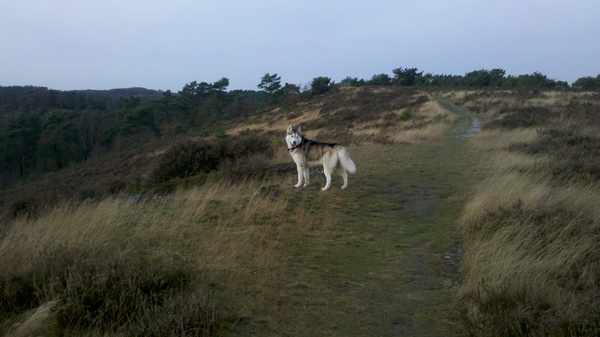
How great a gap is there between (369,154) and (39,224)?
1074 cm

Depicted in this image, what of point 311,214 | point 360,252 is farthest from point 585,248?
point 311,214

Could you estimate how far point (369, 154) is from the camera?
585 inches

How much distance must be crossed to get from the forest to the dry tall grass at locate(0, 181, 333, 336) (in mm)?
49283

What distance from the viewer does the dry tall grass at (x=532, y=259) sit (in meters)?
3.25

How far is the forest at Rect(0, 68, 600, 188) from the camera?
61469 millimetres

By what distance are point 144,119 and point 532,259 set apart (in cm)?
7379

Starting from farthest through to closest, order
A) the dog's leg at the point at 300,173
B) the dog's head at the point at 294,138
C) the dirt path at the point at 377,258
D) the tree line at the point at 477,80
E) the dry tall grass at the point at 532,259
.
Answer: the tree line at the point at 477,80
the dog's leg at the point at 300,173
the dog's head at the point at 294,138
the dirt path at the point at 377,258
the dry tall grass at the point at 532,259

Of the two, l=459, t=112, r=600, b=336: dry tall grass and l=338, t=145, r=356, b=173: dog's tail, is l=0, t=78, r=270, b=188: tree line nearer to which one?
l=338, t=145, r=356, b=173: dog's tail

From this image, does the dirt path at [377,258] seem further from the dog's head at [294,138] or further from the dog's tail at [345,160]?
the dog's head at [294,138]

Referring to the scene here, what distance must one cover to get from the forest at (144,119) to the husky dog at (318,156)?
153ft

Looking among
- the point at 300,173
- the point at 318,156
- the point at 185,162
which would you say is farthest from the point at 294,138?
the point at 185,162

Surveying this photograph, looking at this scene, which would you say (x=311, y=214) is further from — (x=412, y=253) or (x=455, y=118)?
(x=455, y=118)

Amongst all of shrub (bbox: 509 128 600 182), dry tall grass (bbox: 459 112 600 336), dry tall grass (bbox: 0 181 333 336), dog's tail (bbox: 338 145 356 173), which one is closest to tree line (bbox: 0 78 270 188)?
shrub (bbox: 509 128 600 182)

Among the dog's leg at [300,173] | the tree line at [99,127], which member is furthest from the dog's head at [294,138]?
the tree line at [99,127]
